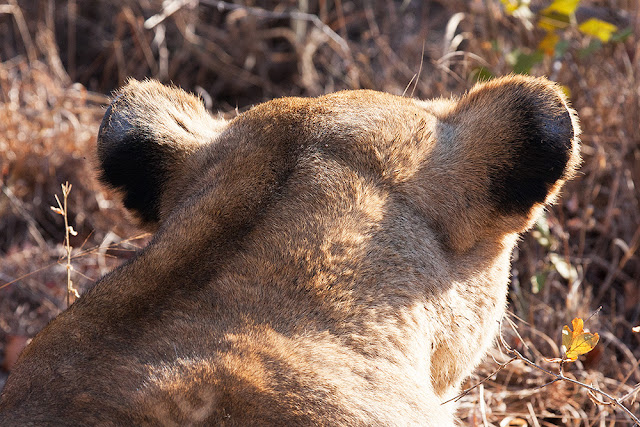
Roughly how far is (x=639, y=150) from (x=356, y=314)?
3192mm

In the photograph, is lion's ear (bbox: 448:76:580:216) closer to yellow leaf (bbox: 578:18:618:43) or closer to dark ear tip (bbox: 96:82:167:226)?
dark ear tip (bbox: 96:82:167:226)

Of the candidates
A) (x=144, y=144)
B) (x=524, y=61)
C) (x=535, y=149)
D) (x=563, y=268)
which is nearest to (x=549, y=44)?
(x=524, y=61)

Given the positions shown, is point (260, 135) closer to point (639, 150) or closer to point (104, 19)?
point (639, 150)

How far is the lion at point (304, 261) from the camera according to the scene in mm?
1621

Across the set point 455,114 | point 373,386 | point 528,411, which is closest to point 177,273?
point 373,386

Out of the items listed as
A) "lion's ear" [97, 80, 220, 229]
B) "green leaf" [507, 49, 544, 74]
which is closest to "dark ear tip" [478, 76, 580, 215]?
"lion's ear" [97, 80, 220, 229]

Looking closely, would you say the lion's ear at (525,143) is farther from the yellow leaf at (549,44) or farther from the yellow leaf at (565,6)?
the yellow leaf at (549,44)

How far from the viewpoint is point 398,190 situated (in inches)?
77.6

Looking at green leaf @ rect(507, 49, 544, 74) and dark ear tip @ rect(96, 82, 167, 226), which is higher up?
dark ear tip @ rect(96, 82, 167, 226)

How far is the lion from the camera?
1.62 m

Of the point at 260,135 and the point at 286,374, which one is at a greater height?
the point at 260,135

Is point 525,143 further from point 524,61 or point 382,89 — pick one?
point 382,89

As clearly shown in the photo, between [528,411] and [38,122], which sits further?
[38,122]

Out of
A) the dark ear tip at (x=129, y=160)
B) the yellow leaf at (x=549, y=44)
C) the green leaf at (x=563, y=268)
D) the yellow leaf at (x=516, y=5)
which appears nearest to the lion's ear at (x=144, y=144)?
the dark ear tip at (x=129, y=160)
